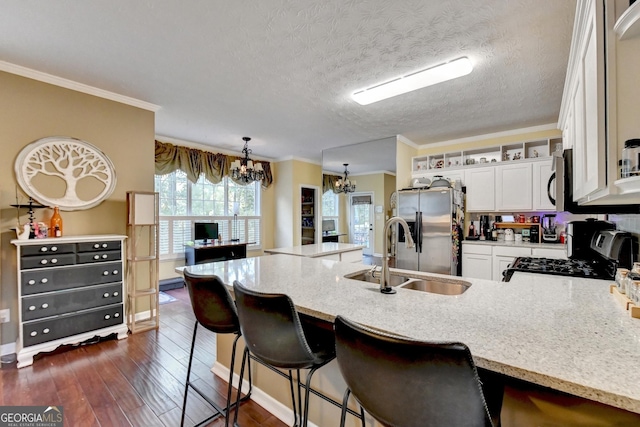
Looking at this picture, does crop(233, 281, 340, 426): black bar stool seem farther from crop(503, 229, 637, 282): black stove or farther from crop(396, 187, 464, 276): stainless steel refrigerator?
crop(396, 187, 464, 276): stainless steel refrigerator

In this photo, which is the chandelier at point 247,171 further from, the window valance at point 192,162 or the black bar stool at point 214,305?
the black bar stool at point 214,305

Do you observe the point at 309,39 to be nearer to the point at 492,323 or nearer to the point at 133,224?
the point at 492,323

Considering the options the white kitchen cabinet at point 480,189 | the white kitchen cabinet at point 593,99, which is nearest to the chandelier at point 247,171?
the white kitchen cabinet at point 480,189

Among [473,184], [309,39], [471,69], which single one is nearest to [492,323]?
[309,39]

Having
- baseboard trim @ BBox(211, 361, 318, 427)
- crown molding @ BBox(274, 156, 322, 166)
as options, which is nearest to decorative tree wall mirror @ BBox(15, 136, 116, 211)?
baseboard trim @ BBox(211, 361, 318, 427)

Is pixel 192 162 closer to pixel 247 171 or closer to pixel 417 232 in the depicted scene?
pixel 247 171

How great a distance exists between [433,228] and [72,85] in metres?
4.72

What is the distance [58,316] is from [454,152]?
18.2 feet

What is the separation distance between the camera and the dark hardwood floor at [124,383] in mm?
1805

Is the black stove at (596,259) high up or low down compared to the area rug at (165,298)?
up

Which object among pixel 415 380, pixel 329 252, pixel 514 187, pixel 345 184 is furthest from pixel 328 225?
pixel 415 380

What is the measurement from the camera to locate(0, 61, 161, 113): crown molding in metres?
2.55

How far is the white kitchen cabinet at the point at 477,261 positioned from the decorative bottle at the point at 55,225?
4987 mm

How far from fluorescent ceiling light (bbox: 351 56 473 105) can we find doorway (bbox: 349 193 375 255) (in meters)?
2.67
